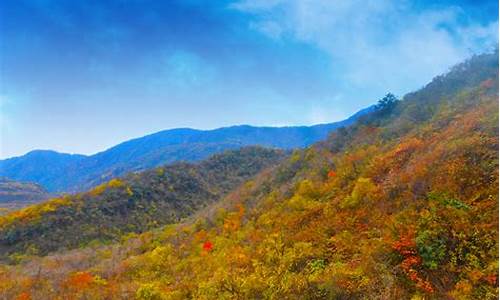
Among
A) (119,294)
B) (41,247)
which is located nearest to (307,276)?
(119,294)

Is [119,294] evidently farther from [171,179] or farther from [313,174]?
[171,179]

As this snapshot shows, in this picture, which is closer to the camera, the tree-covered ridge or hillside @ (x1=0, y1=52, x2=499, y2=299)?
hillside @ (x1=0, y1=52, x2=499, y2=299)

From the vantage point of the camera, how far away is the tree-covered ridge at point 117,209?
50.4 metres

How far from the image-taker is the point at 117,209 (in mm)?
59656

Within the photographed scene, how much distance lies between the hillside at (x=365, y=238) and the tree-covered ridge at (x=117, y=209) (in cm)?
1894

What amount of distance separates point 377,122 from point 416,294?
29.6m

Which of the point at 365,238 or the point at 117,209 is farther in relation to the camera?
the point at 117,209

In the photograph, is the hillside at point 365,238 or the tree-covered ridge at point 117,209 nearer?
the hillside at point 365,238

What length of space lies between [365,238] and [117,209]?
4890 centimetres

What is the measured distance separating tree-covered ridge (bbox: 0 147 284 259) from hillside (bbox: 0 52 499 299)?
62.1ft

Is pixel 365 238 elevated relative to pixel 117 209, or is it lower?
elevated

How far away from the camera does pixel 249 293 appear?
571 inches

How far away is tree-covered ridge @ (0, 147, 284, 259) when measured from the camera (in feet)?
165

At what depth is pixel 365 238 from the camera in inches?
624
